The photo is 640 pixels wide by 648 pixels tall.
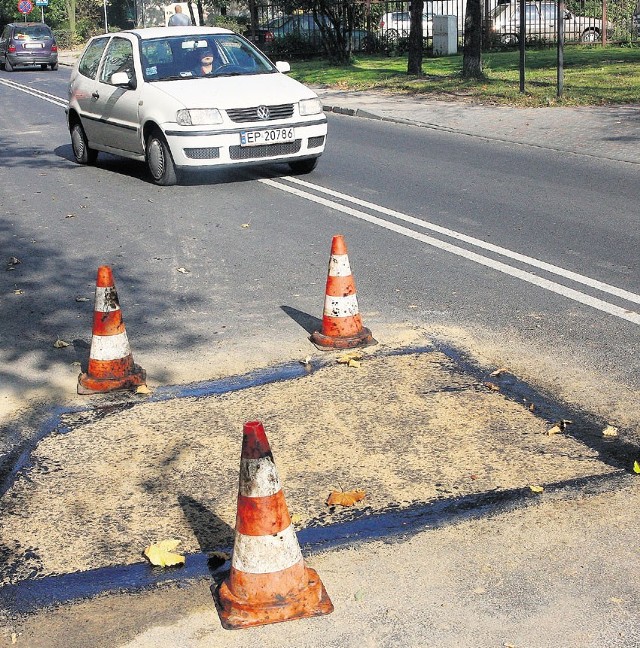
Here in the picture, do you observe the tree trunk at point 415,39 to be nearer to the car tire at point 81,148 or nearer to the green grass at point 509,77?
the green grass at point 509,77

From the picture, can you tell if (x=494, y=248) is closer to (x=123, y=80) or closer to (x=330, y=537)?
(x=330, y=537)

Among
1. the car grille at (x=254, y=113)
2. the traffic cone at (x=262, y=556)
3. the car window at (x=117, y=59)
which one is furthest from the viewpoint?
the car window at (x=117, y=59)

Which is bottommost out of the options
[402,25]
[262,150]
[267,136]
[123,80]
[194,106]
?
[262,150]

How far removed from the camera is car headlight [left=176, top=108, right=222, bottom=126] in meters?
11.8

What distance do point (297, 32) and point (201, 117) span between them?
87.2 ft

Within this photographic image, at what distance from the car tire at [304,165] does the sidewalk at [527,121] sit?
3.51 metres

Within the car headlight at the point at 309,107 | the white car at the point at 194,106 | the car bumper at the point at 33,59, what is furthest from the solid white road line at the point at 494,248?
the car bumper at the point at 33,59

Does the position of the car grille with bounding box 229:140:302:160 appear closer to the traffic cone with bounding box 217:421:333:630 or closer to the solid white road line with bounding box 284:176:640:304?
the solid white road line with bounding box 284:176:640:304

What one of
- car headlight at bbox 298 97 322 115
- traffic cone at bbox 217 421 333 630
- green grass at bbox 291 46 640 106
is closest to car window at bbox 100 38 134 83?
car headlight at bbox 298 97 322 115

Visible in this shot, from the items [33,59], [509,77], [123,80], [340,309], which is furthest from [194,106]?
[33,59]

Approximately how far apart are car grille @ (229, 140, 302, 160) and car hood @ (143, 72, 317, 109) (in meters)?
0.45

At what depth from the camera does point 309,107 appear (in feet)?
40.4

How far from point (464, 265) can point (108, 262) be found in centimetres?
286

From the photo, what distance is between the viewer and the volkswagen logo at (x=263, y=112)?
12000 millimetres
